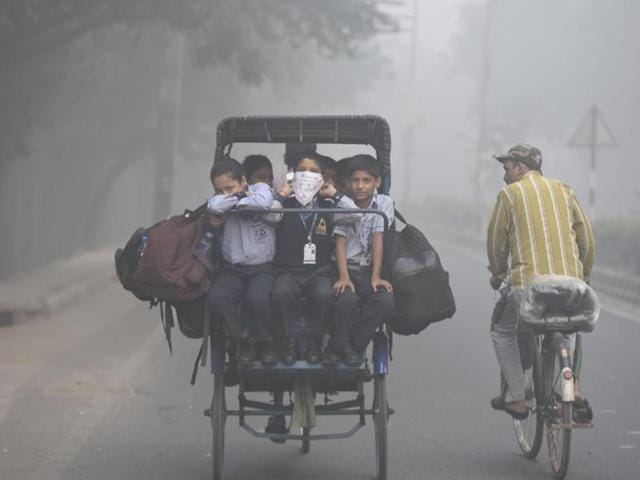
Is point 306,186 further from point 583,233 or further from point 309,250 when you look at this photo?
point 583,233

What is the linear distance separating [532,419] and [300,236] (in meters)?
1.97

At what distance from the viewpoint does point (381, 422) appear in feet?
19.0

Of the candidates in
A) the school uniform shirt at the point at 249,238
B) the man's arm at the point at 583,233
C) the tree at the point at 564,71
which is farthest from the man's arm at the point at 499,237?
the tree at the point at 564,71

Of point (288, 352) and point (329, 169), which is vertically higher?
point (329, 169)

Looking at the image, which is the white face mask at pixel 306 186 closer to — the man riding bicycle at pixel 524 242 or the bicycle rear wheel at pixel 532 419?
the man riding bicycle at pixel 524 242

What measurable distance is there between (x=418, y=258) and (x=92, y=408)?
3451 millimetres

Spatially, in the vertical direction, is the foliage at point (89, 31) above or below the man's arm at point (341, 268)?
above

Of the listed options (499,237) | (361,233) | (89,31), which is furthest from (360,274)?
(89,31)

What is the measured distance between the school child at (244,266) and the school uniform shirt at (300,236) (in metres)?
0.09

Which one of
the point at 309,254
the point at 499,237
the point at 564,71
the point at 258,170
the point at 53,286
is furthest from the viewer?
the point at 564,71

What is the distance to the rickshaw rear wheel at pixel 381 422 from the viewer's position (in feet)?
19.0

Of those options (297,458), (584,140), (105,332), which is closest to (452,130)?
(584,140)

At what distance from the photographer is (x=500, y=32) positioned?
50.3 meters

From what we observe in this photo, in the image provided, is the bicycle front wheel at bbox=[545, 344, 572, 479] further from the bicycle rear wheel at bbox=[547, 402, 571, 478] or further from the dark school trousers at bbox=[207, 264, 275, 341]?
the dark school trousers at bbox=[207, 264, 275, 341]
